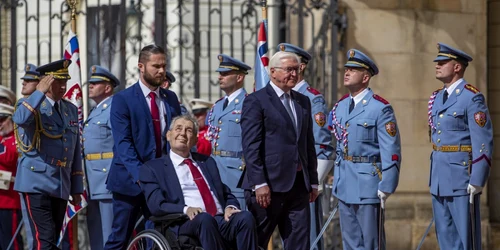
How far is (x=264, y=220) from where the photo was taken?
1052 centimetres

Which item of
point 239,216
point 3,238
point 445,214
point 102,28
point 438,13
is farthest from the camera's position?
point 102,28

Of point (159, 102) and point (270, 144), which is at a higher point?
point (159, 102)

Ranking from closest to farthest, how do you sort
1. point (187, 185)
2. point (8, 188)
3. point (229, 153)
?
point (187, 185) → point (229, 153) → point (8, 188)

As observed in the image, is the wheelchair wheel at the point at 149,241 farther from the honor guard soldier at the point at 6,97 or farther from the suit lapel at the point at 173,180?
the honor guard soldier at the point at 6,97

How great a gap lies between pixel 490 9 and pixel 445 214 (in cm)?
526

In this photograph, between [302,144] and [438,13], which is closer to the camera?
[302,144]

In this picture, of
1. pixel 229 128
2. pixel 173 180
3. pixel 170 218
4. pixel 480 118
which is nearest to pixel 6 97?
pixel 229 128

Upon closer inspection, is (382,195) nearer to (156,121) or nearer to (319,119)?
(319,119)

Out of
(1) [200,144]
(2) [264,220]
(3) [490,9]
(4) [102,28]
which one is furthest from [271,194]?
(4) [102,28]

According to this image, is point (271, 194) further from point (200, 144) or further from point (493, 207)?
point (493, 207)

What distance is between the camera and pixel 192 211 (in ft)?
33.6

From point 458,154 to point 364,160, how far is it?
0.74m

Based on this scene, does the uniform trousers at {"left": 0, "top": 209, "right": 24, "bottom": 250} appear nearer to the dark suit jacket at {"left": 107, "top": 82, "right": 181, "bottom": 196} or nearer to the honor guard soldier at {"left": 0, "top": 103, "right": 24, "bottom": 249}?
the honor guard soldier at {"left": 0, "top": 103, "right": 24, "bottom": 249}

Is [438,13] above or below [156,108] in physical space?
above
